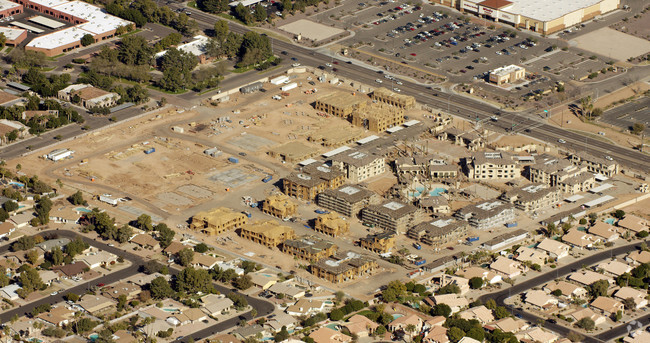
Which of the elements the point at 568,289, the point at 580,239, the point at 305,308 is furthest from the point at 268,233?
the point at 580,239

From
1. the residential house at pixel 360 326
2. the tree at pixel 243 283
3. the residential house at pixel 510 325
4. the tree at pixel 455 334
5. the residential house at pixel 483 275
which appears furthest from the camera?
the residential house at pixel 483 275

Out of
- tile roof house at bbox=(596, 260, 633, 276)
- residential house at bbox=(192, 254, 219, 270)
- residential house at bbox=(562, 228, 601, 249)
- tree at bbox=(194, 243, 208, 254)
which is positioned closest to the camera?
tile roof house at bbox=(596, 260, 633, 276)

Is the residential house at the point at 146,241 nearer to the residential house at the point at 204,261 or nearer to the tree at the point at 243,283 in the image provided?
the residential house at the point at 204,261

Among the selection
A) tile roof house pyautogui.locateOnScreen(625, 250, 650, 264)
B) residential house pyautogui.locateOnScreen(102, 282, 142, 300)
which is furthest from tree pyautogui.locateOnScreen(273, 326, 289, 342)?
tile roof house pyautogui.locateOnScreen(625, 250, 650, 264)

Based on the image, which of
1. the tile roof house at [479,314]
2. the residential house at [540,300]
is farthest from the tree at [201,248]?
the residential house at [540,300]

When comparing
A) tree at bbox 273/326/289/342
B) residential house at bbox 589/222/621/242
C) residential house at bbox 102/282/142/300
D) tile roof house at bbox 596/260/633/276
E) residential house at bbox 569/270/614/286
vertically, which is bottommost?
residential house at bbox 589/222/621/242

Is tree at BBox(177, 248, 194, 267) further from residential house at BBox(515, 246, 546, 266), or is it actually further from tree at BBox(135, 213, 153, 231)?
residential house at BBox(515, 246, 546, 266)
